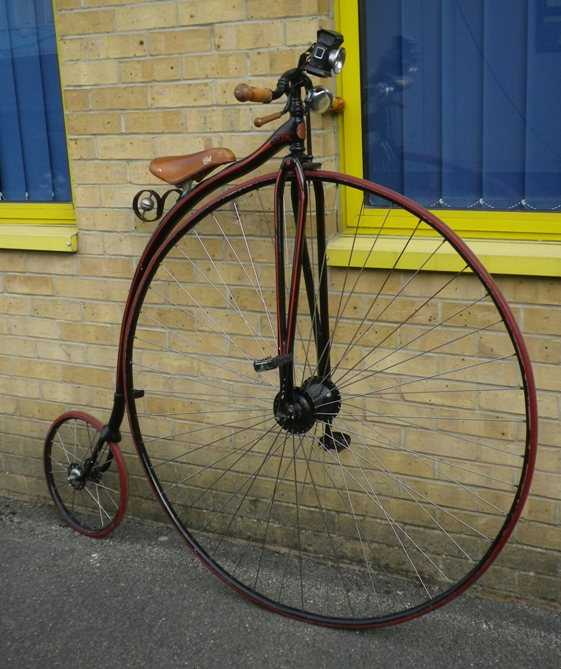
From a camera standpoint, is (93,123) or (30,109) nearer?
(93,123)

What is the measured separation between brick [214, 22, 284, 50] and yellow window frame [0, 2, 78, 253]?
101cm

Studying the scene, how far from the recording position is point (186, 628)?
2949 millimetres

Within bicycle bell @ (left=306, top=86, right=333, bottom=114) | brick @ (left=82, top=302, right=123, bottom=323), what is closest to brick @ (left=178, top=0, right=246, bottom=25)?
bicycle bell @ (left=306, top=86, right=333, bottom=114)

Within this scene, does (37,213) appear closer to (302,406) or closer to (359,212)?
(359,212)

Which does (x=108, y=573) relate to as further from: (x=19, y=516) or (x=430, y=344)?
(x=430, y=344)

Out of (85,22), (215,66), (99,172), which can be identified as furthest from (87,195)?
(215,66)

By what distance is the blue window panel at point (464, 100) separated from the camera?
274cm

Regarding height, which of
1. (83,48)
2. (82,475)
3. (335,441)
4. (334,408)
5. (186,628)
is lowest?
(186,628)

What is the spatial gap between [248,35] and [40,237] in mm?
1241

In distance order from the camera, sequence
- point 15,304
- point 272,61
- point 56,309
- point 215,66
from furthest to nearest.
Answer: point 15,304 < point 56,309 < point 215,66 < point 272,61

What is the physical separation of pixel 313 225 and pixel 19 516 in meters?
1.93

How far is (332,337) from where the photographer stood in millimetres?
3102

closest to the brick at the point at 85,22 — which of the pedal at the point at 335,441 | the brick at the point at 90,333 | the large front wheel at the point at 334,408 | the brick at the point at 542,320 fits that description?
the large front wheel at the point at 334,408

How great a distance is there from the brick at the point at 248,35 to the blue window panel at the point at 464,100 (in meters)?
0.30
